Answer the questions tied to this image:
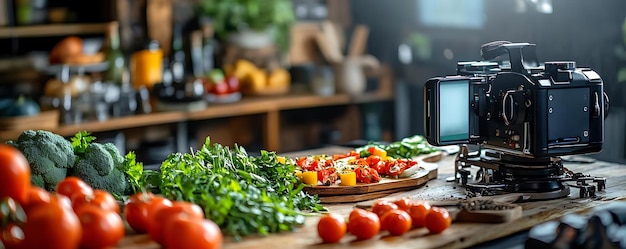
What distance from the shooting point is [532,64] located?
3.11m

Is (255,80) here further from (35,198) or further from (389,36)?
(35,198)

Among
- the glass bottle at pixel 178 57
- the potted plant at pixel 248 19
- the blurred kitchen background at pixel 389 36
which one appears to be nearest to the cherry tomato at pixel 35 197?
the blurred kitchen background at pixel 389 36

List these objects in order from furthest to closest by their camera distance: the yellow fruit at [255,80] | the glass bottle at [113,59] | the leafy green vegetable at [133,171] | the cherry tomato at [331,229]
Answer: the yellow fruit at [255,80], the glass bottle at [113,59], the leafy green vegetable at [133,171], the cherry tomato at [331,229]

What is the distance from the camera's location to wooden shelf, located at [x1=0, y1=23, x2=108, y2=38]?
5.14 m

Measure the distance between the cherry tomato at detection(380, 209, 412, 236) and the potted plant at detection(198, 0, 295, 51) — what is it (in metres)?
3.65

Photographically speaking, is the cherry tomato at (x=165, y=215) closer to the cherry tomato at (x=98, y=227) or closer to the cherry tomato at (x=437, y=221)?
the cherry tomato at (x=98, y=227)

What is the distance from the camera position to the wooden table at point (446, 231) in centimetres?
239

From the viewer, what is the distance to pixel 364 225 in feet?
7.91

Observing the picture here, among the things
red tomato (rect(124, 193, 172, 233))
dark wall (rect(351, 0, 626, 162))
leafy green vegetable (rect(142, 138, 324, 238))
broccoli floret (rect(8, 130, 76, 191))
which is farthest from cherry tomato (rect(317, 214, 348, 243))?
dark wall (rect(351, 0, 626, 162))

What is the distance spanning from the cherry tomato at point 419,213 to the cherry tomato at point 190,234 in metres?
0.60

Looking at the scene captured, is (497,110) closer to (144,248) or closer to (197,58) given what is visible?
(144,248)

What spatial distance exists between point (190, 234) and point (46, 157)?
844 mm

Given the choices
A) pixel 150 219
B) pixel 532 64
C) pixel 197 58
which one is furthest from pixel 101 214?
pixel 197 58

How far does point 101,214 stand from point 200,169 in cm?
63
